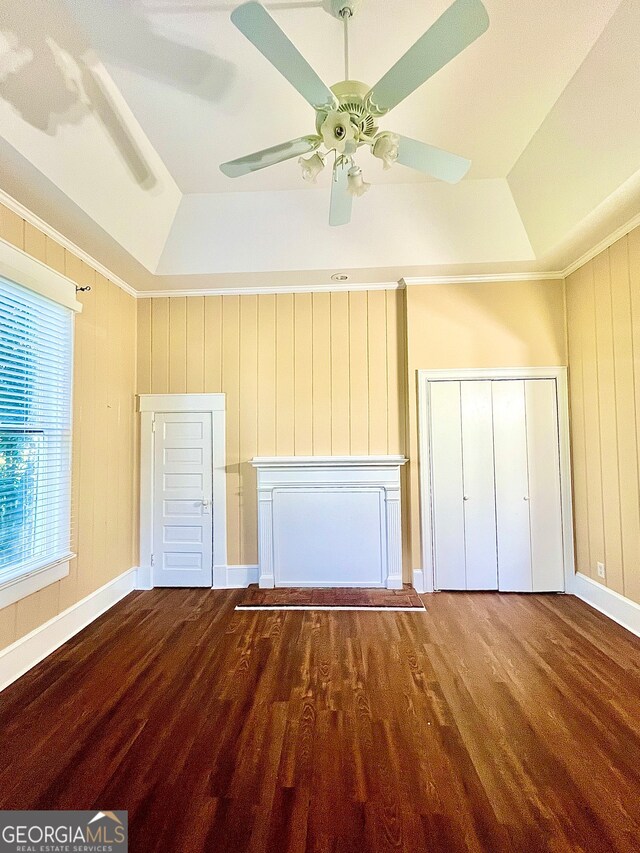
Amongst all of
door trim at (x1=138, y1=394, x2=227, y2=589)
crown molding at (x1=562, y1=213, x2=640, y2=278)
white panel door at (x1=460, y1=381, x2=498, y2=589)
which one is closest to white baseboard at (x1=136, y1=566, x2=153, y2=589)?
door trim at (x1=138, y1=394, x2=227, y2=589)

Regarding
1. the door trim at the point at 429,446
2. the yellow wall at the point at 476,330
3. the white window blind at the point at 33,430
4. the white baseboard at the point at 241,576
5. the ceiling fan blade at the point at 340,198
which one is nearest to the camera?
the ceiling fan blade at the point at 340,198

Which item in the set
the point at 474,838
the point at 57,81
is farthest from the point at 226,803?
the point at 57,81

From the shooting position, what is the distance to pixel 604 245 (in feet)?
10.3

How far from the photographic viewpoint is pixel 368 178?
3129 mm

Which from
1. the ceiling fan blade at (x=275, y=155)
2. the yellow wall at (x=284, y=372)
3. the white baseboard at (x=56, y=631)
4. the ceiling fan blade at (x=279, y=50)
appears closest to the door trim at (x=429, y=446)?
the yellow wall at (x=284, y=372)

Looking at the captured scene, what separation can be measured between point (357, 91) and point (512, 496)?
10.8 feet

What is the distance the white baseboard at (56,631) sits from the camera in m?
2.39

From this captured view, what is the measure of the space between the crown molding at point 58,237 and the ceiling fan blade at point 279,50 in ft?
6.05

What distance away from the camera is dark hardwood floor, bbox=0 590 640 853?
1.46 metres

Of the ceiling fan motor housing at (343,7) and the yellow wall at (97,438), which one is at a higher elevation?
the ceiling fan motor housing at (343,7)

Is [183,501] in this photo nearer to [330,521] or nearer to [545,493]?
[330,521]

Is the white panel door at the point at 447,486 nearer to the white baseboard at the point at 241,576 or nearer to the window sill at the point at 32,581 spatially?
the white baseboard at the point at 241,576

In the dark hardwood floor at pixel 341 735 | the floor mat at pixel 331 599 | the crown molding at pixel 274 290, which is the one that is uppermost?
the crown molding at pixel 274 290

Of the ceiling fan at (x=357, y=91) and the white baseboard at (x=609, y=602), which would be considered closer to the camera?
the ceiling fan at (x=357, y=91)
